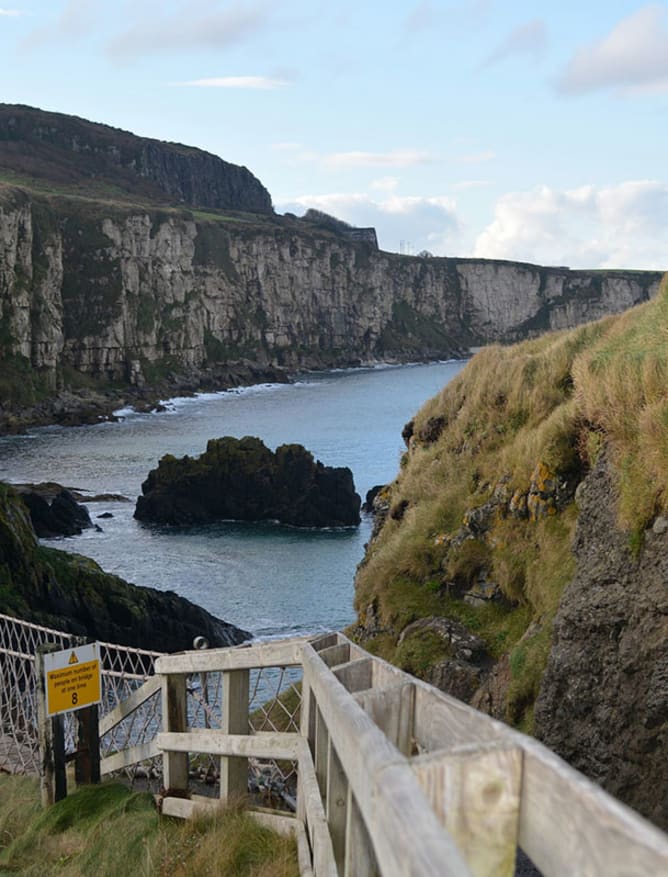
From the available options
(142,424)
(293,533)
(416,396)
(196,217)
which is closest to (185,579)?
(293,533)

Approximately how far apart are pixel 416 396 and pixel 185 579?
3075 inches

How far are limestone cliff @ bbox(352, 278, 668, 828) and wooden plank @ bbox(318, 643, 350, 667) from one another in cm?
261

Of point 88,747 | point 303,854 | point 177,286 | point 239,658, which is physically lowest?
point 88,747

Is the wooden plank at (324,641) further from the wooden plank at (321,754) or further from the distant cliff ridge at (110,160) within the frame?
the distant cliff ridge at (110,160)

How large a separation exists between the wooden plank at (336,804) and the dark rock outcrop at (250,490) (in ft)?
153

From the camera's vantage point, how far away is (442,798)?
86.3 inches

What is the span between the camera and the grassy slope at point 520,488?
7.56 m

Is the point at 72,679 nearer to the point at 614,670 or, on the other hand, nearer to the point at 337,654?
the point at 337,654

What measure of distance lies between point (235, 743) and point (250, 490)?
4856 cm

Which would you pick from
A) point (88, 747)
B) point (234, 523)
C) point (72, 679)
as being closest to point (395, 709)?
point (72, 679)

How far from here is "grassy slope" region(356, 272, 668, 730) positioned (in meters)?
7.56

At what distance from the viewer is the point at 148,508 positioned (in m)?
50.5

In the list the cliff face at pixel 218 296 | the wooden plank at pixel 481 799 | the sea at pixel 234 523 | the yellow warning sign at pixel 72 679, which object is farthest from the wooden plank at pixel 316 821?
the cliff face at pixel 218 296

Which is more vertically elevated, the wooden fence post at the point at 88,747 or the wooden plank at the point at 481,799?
the wooden plank at the point at 481,799
